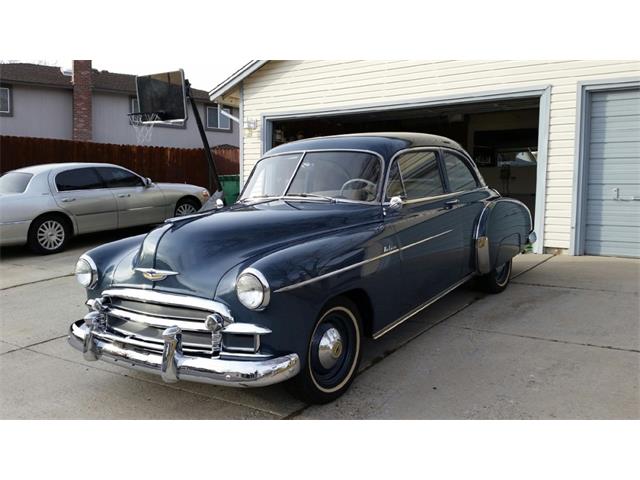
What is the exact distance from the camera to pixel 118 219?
10.1 m

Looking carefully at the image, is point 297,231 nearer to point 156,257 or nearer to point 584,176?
point 156,257

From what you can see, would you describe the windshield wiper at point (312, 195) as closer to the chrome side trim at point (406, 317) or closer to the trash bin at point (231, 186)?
the chrome side trim at point (406, 317)

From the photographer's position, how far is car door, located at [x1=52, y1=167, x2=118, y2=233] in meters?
9.46

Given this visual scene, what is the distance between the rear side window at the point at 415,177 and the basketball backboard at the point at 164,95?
16.6 ft

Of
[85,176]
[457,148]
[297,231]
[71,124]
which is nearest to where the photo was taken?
[297,231]

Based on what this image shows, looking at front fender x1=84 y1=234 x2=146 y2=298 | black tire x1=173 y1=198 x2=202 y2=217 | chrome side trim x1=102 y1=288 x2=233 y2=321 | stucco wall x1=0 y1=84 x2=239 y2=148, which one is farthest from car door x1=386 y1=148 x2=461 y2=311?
stucco wall x1=0 y1=84 x2=239 y2=148

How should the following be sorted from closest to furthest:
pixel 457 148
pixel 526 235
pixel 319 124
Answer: pixel 457 148
pixel 526 235
pixel 319 124

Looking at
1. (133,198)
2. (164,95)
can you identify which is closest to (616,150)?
(164,95)

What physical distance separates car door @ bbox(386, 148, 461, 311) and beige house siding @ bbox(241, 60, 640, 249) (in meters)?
4.12

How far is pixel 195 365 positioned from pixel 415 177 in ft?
8.60

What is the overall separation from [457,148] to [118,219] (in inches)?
268

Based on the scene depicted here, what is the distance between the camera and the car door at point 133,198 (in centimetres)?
1017

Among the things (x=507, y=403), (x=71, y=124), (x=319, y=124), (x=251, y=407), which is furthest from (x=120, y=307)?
(x=71, y=124)

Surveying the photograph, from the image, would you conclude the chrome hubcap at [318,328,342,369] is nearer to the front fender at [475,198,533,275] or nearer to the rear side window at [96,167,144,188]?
the front fender at [475,198,533,275]
